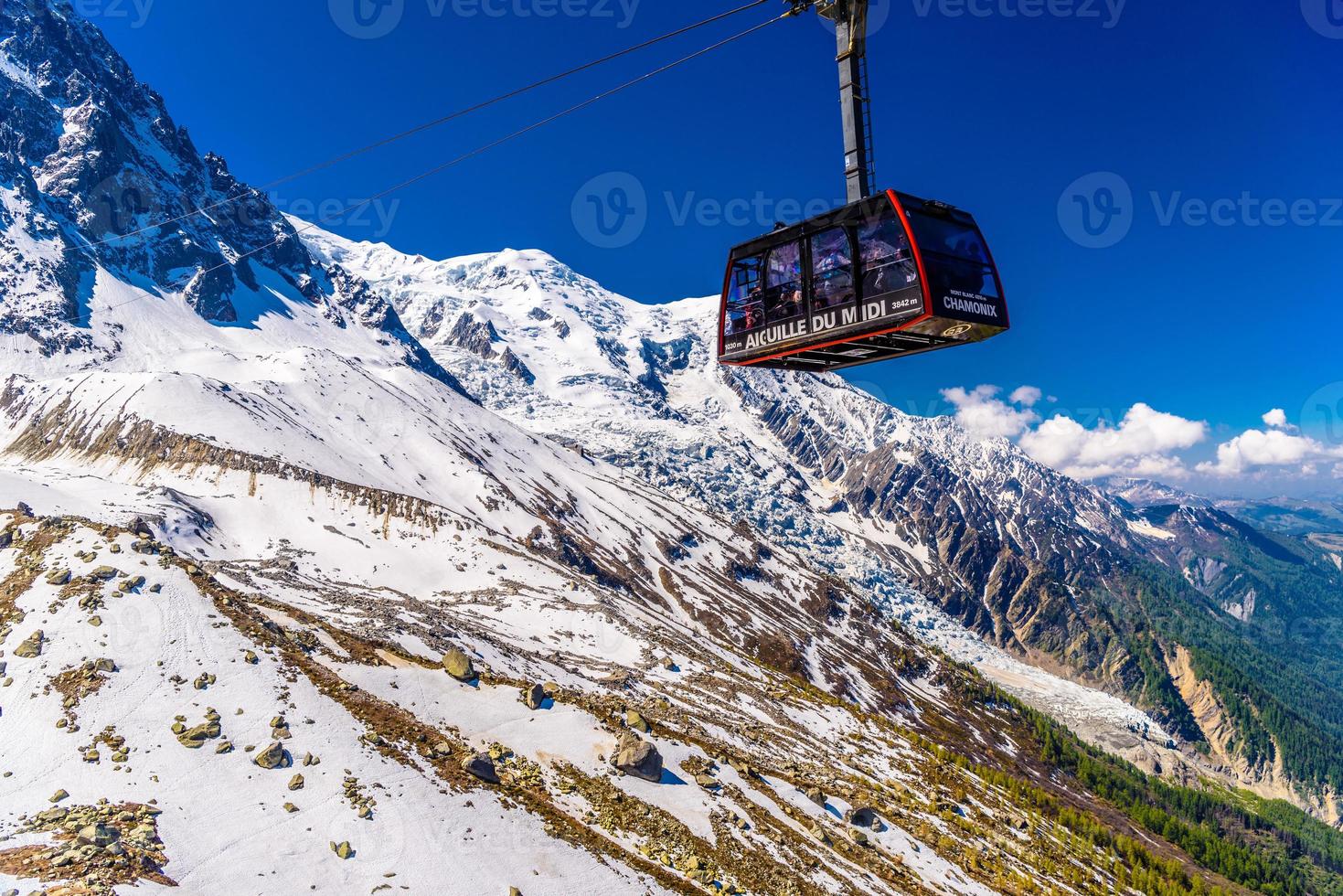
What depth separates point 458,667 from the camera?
144 ft

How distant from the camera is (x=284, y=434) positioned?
178 meters

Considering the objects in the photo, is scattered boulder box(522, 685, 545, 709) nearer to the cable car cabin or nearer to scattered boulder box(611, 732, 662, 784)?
scattered boulder box(611, 732, 662, 784)

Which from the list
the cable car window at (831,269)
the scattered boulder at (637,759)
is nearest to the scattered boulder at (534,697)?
the scattered boulder at (637,759)

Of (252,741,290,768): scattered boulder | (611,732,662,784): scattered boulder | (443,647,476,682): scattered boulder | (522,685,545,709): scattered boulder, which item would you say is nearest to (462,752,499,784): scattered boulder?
(252,741,290,768): scattered boulder

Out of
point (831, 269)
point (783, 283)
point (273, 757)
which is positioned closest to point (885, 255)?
point (831, 269)

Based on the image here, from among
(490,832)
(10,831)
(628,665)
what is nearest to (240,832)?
(10,831)

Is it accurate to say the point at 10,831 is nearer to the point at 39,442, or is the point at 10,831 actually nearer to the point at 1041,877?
the point at 1041,877

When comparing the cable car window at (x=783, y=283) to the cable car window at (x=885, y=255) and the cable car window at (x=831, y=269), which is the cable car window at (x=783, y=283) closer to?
the cable car window at (x=831, y=269)

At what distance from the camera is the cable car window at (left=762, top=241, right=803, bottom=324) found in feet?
74.7

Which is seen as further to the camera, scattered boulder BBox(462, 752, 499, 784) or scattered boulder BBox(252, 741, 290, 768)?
scattered boulder BBox(462, 752, 499, 784)

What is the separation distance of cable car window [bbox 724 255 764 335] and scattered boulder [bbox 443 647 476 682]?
29.7 metres

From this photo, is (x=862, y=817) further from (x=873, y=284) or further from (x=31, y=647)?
(x=31, y=647)

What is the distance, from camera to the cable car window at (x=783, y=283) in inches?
897

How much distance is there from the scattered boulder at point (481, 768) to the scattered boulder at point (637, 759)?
916cm
